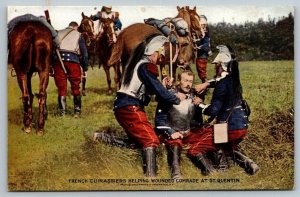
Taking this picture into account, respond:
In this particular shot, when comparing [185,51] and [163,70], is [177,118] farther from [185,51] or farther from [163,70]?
[185,51]

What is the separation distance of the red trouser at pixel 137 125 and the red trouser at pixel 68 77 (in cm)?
28

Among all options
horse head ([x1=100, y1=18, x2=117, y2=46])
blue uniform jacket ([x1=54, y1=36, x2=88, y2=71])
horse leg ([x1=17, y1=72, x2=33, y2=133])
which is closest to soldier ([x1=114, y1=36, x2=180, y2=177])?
horse head ([x1=100, y1=18, x2=117, y2=46])

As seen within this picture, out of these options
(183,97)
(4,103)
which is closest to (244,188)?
(183,97)

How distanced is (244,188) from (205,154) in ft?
1.02

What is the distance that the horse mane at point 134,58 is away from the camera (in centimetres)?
484

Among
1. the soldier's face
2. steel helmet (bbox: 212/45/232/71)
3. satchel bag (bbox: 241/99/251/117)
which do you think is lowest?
satchel bag (bbox: 241/99/251/117)

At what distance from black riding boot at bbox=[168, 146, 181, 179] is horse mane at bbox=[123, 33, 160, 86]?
0.48 m

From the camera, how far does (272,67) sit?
15.9 ft

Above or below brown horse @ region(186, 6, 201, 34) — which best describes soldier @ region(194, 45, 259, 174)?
below

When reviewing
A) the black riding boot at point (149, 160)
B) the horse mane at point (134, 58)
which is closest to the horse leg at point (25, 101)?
the horse mane at point (134, 58)

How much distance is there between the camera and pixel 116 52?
4.86 metres

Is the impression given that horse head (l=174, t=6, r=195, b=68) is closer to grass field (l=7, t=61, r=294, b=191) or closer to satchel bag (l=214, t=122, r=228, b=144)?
grass field (l=7, t=61, r=294, b=191)

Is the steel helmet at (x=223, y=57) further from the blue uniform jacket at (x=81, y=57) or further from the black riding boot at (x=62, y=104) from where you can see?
the black riding boot at (x=62, y=104)

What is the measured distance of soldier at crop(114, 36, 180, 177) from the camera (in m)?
4.82
